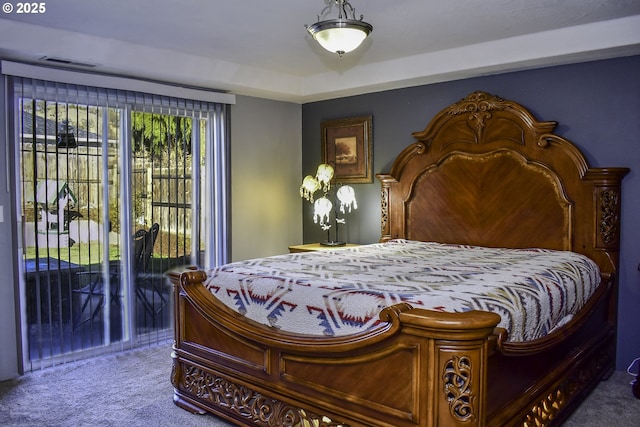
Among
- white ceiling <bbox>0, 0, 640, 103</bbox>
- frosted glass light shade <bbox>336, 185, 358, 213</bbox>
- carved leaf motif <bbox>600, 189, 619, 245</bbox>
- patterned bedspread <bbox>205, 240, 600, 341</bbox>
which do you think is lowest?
patterned bedspread <bbox>205, 240, 600, 341</bbox>

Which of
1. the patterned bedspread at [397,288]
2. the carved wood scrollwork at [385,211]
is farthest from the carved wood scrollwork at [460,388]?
the carved wood scrollwork at [385,211]

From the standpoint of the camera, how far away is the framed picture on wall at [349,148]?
4918 mm

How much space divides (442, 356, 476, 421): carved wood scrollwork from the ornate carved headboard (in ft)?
7.17

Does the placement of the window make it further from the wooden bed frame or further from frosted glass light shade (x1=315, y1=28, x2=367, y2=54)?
frosted glass light shade (x1=315, y1=28, x2=367, y2=54)

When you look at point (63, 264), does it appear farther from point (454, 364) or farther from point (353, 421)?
point (454, 364)

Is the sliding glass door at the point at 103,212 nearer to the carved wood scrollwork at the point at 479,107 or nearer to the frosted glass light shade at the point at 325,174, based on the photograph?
the frosted glass light shade at the point at 325,174

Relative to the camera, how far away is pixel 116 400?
10.2 ft

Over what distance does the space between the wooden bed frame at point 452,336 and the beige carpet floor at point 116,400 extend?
10 centimetres

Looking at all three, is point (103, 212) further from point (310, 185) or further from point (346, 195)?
point (346, 195)

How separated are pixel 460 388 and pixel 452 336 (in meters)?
0.19

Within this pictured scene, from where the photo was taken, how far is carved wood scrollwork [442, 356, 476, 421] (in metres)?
1.82

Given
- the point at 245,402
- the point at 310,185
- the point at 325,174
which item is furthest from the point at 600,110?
the point at 245,402

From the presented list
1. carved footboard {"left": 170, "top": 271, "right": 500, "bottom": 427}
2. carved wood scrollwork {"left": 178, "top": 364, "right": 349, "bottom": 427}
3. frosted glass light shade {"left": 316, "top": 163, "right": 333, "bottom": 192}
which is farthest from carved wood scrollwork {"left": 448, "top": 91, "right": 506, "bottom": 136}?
carved wood scrollwork {"left": 178, "top": 364, "right": 349, "bottom": 427}

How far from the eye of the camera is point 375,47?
3.98 m
